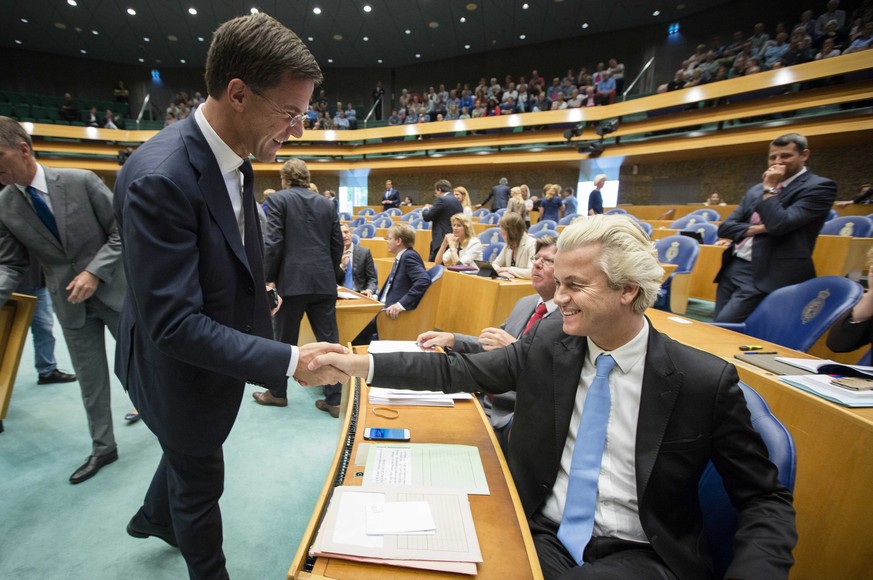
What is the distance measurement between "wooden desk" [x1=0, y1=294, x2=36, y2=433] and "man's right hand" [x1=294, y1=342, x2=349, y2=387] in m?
2.09

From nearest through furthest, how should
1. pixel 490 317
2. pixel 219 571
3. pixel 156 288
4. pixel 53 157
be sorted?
pixel 156 288
pixel 219 571
pixel 490 317
pixel 53 157

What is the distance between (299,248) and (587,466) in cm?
219

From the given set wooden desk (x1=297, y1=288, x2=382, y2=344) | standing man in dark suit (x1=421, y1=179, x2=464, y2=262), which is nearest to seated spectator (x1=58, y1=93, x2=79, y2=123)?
standing man in dark suit (x1=421, y1=179, x2=464, y2=262)

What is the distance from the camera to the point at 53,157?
15734 millimetres

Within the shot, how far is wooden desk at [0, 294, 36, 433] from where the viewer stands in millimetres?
2242

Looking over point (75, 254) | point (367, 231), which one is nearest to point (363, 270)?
point (75, 254)

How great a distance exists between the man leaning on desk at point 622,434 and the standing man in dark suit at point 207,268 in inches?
10.3

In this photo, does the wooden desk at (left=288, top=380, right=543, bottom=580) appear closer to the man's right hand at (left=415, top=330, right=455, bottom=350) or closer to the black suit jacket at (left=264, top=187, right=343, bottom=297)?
the man's right hand at (left=415, top=330, right=455, bottom=350)

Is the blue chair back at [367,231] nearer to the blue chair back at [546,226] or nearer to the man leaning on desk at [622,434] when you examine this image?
the blue chair back at [546,226]

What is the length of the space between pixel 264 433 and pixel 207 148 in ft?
6.96

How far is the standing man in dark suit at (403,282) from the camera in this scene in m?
3.50

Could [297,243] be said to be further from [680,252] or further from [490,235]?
[490,235]

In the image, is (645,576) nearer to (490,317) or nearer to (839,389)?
(839,389)

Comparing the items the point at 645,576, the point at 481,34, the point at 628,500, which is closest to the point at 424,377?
the point at 628,500
